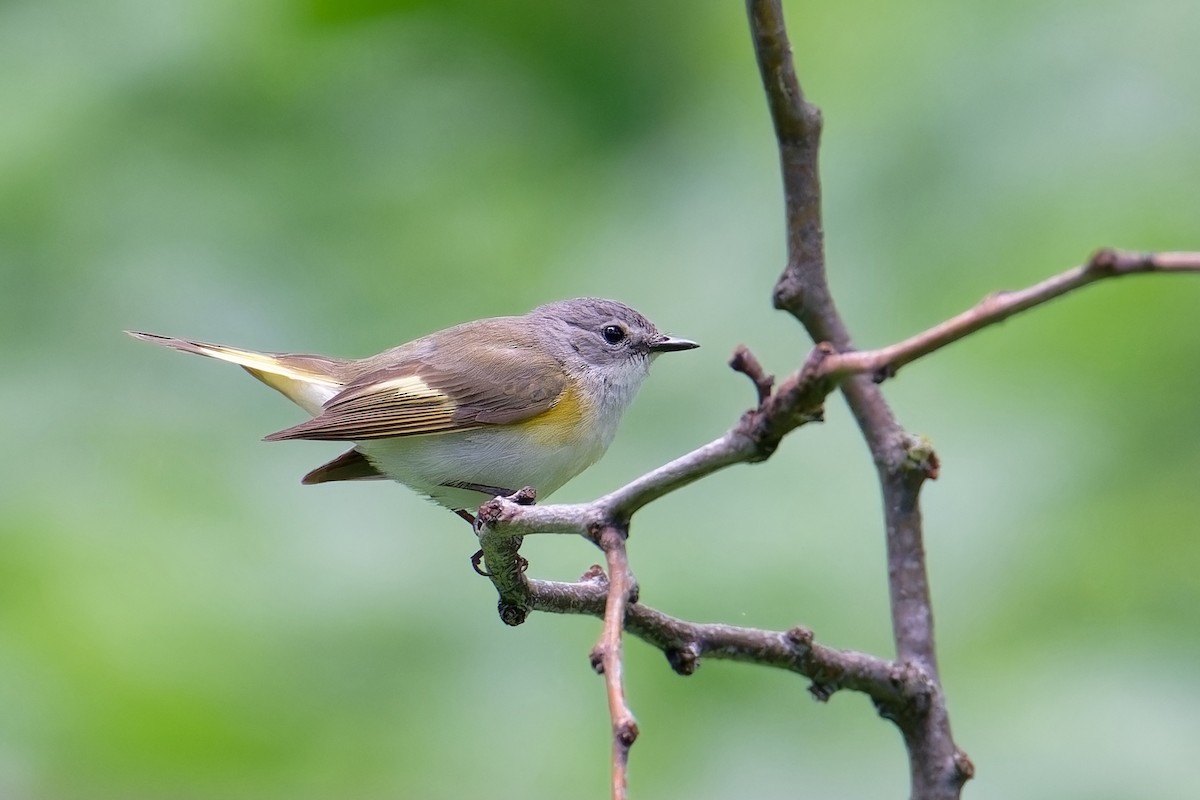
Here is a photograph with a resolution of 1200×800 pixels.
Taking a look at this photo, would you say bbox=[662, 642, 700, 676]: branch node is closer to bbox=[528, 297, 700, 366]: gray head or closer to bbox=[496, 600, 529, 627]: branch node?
bbox=[496, 600, 529, 627]: branch node

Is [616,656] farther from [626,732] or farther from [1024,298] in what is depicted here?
[1024,298]

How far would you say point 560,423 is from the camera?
8.30 feet

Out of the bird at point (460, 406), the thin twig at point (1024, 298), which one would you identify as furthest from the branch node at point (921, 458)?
the bird at point (460, 406)

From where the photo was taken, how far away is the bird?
7.95 feet

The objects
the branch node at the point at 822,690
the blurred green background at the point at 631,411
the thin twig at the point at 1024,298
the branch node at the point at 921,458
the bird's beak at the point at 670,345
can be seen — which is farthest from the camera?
the bird's beak at the point at 670,345

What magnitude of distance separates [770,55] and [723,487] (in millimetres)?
1565

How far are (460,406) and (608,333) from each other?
55cm

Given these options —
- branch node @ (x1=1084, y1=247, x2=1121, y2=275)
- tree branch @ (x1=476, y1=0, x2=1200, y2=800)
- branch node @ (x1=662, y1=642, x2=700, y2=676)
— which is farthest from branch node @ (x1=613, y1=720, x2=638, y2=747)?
branch node @ (x1=662, y1=642, x2=700, y2=676)

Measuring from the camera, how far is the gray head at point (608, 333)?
2873mm

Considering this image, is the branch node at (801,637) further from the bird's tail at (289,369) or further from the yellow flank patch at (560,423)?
the bird's tail at (289,369)

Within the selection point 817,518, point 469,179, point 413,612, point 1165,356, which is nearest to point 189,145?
point 469,179

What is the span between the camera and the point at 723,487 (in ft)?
8.93

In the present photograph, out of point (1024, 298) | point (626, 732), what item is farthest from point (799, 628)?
point (1024, 298)

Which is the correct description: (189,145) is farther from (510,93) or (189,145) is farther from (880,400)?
(880,400)
